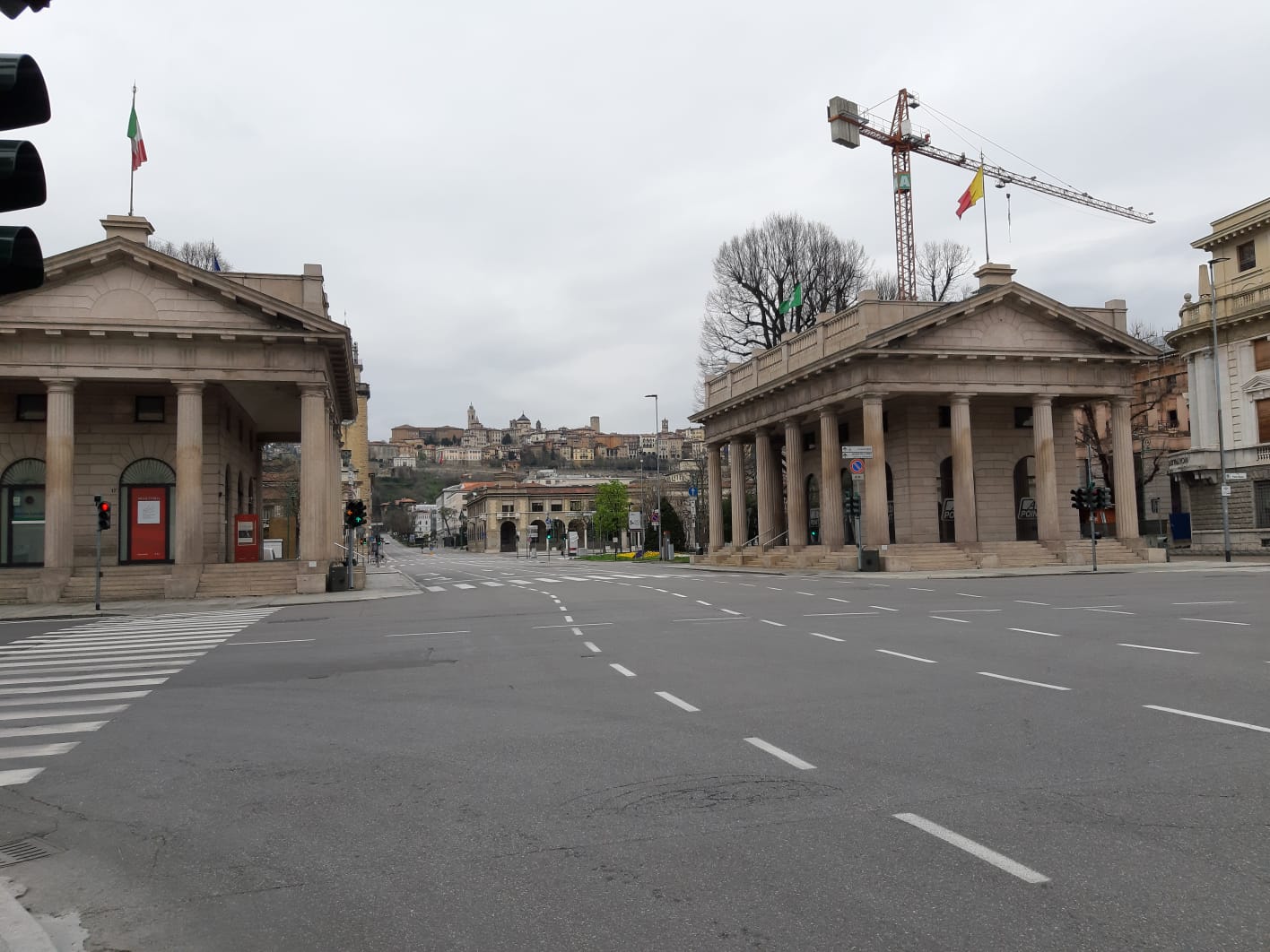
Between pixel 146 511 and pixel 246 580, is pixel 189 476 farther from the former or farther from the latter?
pixel 146 511

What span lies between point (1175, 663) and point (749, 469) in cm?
5785

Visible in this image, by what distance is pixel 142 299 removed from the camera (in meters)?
31.3

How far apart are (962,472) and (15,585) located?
34602mm

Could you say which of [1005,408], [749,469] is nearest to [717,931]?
[1005,408]

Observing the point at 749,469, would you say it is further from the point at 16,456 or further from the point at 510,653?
the point at 510,653

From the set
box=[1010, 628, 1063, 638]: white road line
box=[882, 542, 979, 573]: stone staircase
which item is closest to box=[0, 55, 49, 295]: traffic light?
box=[1010, 628, 1063, 638]: white road line

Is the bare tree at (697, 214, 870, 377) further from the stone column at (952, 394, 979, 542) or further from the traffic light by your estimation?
the traffic light

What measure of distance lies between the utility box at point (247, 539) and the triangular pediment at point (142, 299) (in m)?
8.57

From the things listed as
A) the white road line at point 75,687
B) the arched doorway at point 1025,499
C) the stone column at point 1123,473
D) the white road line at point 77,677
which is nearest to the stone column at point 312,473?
the white road line at point 77,677

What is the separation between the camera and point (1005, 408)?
43.1 m

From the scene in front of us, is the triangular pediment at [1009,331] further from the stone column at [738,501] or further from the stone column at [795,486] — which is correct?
the stone column at [738,501]

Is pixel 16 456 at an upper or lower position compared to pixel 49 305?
lower

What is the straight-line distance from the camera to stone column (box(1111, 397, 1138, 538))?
135 feet

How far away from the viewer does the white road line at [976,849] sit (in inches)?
176
